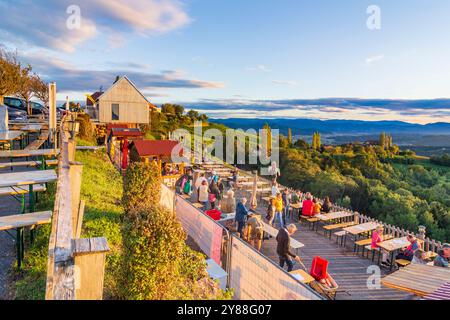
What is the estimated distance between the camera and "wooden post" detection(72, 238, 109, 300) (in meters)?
3.15

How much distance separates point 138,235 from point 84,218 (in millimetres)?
4440

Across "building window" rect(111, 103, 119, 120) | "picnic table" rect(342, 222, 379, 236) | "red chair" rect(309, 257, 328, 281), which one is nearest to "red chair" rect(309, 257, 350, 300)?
"red chair" rect(309, 257, 328, 281)

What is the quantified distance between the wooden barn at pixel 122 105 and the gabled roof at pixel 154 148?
22550 millimetres

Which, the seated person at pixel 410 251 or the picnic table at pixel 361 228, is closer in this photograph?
the seated person at pixel 410 251

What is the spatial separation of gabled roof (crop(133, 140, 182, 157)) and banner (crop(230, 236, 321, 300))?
39.2 ft

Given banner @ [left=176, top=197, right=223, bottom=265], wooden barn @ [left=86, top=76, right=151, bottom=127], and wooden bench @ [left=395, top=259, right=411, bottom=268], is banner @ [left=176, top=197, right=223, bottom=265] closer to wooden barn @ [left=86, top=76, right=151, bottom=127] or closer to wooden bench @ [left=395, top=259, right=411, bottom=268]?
wooden bench @ [left=395, top=259, right=411, bottom=268]

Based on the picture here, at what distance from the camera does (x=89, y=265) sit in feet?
10.6

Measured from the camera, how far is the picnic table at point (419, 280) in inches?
225

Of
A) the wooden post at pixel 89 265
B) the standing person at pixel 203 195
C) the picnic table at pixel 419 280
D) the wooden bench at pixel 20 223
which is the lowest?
the picnic table at pixel 419 280

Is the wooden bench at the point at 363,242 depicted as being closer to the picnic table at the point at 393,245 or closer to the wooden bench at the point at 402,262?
the picnic table at the point at 393,245

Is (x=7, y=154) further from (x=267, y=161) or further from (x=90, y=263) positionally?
(x=267, y=161)

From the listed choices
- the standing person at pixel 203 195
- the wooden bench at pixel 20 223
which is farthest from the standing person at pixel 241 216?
the wooden bench at pixel 20 223

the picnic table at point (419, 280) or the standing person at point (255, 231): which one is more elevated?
the picnic table at point (419, 280)
